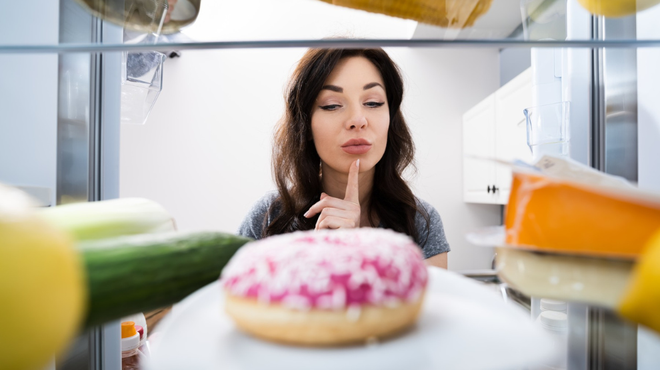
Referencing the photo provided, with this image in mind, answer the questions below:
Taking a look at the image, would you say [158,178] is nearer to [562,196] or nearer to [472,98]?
[472,98]

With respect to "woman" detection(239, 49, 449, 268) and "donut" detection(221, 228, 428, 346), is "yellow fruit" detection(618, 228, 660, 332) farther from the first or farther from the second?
"woman" detection(239, 49, 449, 268)

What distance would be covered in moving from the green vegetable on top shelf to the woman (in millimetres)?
711

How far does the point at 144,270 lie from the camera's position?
238 mm

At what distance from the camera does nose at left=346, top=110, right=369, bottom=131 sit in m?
1.13

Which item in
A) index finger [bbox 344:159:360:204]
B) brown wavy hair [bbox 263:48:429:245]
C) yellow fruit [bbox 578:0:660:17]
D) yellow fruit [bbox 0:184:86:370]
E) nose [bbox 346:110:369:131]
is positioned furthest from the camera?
brown wavy hair [bbox 263:48:429:245]

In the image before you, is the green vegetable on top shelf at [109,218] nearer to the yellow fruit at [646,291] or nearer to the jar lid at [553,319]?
the yellow fruit at [646,291]

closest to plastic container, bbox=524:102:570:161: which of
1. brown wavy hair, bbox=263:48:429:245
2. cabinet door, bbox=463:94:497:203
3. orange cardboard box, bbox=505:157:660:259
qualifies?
brown wavy hair, bbox=263:48:429:245

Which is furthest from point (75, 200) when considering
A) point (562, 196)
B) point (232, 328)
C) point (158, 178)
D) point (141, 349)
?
point (158, 178)

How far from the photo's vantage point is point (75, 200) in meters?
0.56

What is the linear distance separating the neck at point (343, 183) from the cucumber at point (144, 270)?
1089 millimetres

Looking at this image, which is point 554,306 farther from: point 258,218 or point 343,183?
point 258,218

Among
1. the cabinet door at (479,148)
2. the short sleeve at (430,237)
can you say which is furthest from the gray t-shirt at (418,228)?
the cabinet door at (479,148)

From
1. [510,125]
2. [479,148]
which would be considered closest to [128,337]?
[510,125]

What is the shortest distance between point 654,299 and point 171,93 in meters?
3.84
